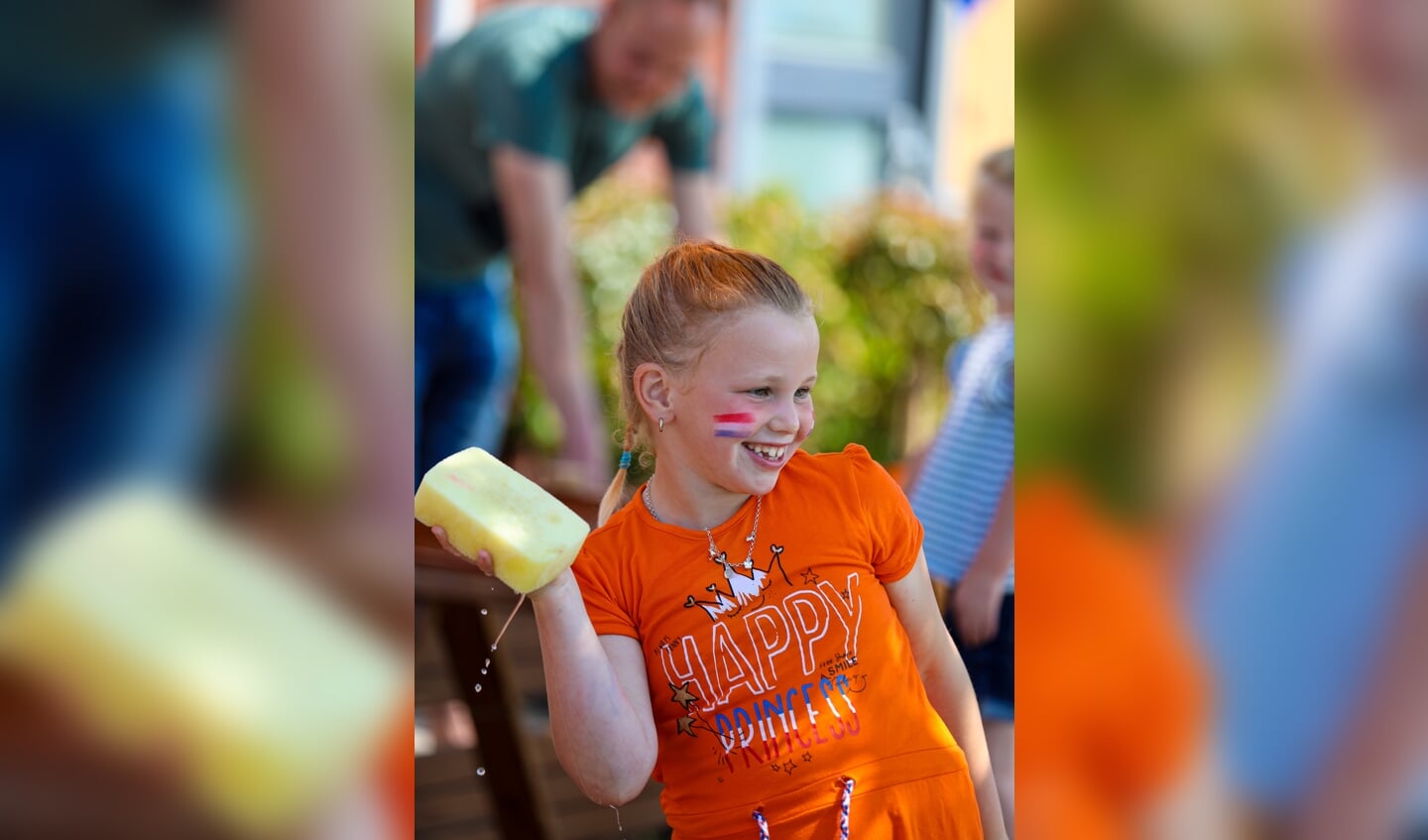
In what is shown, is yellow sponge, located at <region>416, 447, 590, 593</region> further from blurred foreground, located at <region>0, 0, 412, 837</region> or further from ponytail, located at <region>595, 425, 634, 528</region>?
ponytail, located at <region>595, 425, 634, 528</region>

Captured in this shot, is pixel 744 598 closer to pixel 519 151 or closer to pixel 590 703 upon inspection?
pixel 590 703

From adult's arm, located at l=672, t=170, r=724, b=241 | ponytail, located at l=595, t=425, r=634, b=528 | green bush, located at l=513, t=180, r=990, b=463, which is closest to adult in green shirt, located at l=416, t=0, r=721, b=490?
adult's arm, located at l=672, t=170, r=724, b=241

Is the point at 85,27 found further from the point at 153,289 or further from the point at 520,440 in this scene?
the point at 520,440

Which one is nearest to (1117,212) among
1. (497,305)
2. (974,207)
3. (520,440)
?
(974,207)

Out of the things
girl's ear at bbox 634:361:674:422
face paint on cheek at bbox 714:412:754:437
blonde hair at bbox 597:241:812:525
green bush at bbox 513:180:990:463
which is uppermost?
green bush at bbox 513:180:990:463

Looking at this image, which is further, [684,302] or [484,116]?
[484,116]

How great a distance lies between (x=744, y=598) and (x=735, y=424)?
169 mm

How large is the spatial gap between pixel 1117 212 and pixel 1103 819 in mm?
736

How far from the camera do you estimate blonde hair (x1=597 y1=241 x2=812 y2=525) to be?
1.28 metres

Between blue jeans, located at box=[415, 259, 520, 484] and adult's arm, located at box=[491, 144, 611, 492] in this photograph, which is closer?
blue jeans, located at box=[415, 259, 520, 484]

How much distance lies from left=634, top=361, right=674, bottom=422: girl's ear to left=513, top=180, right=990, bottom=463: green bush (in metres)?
3.04

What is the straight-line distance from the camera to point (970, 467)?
1.95 meters

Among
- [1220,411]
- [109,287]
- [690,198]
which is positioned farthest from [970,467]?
[109,287]

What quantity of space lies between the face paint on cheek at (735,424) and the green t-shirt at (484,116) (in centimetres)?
135
